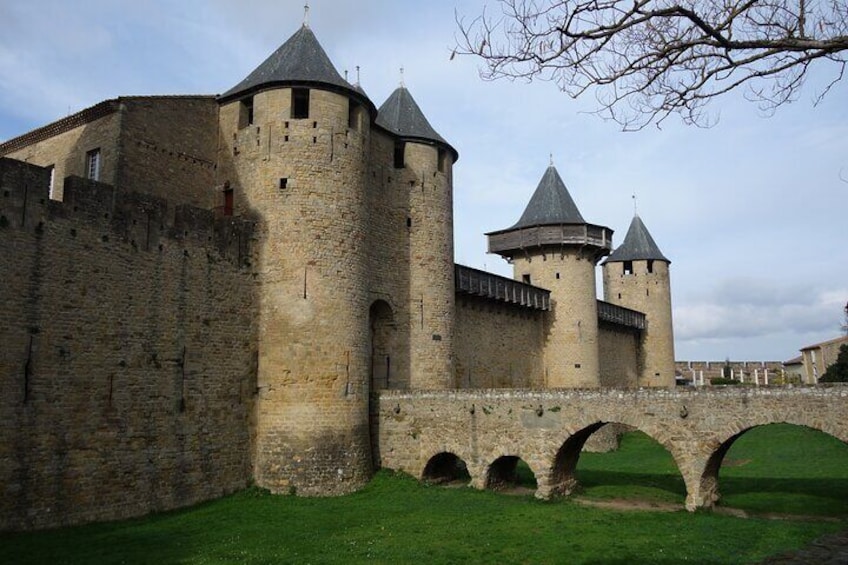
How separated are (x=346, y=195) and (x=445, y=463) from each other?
8.43 metres

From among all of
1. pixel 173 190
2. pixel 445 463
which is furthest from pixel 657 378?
pixel 173 190

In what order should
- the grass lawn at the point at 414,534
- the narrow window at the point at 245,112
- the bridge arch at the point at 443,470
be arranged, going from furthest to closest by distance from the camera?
1. the narrow window at the point at 245,112
2. the bridge arch at the point at 443,470
3. the grass lawn at the point at 414,534

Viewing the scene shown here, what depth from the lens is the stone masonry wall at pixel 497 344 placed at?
87.0ft

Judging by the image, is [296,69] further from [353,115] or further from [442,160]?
[442,160]

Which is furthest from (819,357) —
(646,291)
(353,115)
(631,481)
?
(353,115)

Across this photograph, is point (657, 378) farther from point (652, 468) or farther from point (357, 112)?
point (357, 112)

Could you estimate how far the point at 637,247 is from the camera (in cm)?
4094

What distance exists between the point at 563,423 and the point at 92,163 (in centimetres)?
1379

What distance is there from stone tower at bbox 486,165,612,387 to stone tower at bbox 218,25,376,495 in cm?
1354

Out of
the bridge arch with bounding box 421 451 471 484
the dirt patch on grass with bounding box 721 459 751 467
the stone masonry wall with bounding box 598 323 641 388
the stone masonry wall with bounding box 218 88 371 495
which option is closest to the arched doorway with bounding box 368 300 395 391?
the stone masonry wall with bounding box 218 88 371 495

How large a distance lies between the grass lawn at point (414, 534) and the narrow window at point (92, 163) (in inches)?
349

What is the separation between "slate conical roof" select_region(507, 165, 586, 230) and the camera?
32.1 metres

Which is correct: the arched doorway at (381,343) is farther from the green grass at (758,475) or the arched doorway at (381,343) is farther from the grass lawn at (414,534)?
the green grass at (758,475)

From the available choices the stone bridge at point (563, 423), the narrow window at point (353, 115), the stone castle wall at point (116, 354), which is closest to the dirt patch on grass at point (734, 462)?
the stone bridge at point (563, 423)
